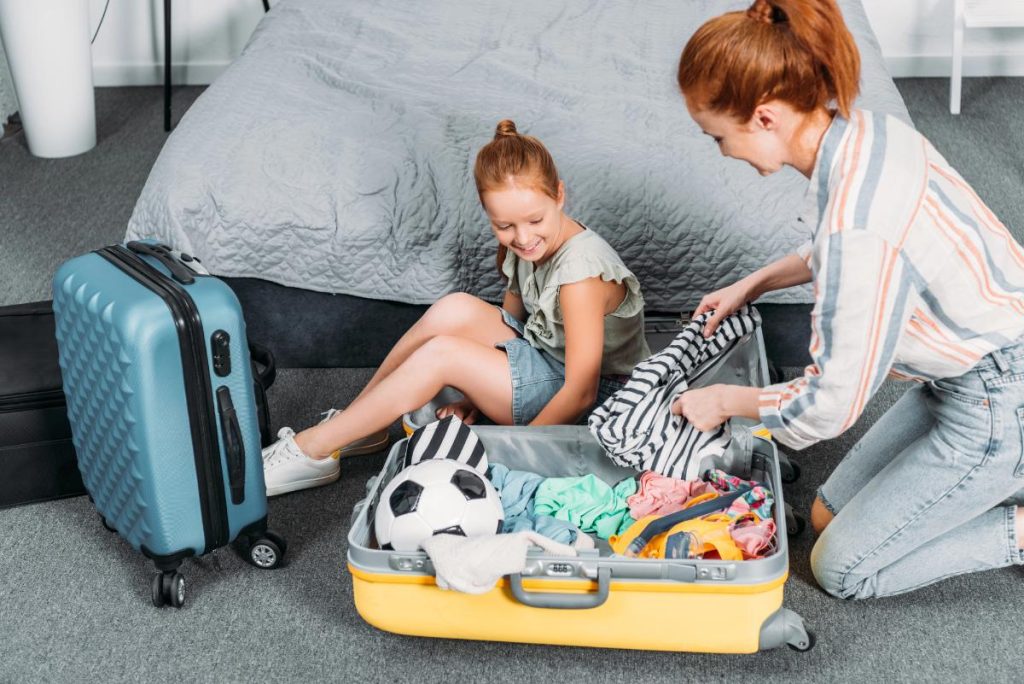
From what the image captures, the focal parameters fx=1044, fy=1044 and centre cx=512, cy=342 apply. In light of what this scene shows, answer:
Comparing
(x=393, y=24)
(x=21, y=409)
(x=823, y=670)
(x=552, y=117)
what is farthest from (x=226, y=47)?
(x=823, y=670)

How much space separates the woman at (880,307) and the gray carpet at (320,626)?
88mm

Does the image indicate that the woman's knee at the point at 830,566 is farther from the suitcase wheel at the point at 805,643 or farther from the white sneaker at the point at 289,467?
the white sneaker at the point at 289,467

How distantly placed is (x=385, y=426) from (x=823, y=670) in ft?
2.72

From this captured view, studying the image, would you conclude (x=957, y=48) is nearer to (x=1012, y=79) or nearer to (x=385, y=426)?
(x=1012, y=79)

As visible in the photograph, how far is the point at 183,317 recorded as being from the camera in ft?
4.84

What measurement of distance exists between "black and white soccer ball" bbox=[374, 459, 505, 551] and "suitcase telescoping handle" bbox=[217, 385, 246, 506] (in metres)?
0.22

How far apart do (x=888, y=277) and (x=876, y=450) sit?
536 millimetres

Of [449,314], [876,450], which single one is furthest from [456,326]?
[876,450]

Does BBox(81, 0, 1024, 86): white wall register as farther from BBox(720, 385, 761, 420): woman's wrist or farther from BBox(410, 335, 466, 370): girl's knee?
BBox(720, 385, 761, 420): woman's wrist

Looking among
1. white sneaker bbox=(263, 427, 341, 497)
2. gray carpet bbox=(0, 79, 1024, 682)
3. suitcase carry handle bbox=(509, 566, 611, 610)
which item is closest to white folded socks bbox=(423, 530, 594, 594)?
suitcase carry handle bbox=(509, 566, 611, 610)

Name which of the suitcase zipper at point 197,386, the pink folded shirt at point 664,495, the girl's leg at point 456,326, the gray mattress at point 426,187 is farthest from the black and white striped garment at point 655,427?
the suitcase zipper at point 197,386

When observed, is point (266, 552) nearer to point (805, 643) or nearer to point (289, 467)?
point (289, 467)

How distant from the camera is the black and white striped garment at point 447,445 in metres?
1.66

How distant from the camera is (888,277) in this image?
47.9 inches
